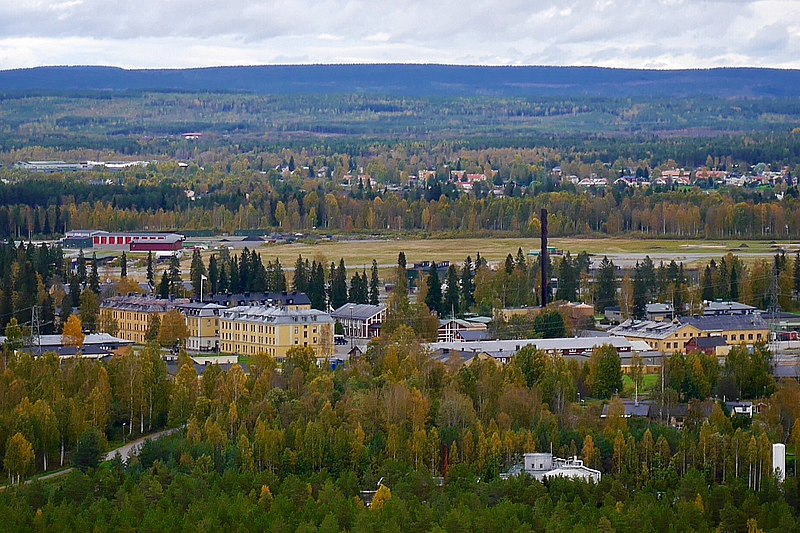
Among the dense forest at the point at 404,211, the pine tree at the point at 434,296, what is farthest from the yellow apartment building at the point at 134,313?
the dense forest at the point at 404,211

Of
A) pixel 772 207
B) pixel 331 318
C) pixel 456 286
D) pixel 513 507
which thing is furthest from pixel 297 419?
pixel 772 207

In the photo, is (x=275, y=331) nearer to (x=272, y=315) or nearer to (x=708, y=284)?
(x=272, y=315)

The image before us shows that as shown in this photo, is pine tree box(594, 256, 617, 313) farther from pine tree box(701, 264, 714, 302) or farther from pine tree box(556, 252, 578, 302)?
pine tree box(701, 264, 714, 302)

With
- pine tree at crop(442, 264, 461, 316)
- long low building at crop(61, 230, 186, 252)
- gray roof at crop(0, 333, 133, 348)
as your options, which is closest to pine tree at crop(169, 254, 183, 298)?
gray roof at crop(0, 333, 133, 348)

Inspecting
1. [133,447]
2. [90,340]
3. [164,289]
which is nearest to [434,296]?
[164,289]

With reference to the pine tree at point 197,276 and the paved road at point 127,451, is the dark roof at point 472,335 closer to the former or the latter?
the pine tree at point 197,276

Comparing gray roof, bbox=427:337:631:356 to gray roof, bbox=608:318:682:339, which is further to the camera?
gray roof, bbox=608:318:682:339

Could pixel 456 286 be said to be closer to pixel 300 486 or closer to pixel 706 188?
pixel 300 486
